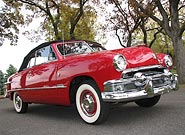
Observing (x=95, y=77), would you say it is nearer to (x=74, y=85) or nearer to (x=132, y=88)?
(x=132, y=88)

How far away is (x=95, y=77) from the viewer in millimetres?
4516

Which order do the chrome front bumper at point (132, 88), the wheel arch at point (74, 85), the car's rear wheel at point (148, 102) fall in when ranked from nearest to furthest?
1. the chrome front bumper at point (132, 88)
2. the wheel arch at point (74, 85)
3. the car's rear wheel at point (148, 102)

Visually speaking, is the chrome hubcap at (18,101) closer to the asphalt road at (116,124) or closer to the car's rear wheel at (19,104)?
the car's rear wheel at (19,104)

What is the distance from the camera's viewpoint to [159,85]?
4.73 m

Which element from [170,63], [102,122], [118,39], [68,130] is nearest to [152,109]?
[170,63]

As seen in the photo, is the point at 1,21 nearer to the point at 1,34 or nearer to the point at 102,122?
the point at 1,34

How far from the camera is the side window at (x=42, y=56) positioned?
580 cm

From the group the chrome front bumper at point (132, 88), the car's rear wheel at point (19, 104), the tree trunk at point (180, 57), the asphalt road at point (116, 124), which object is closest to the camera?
the asphalt road at point (116, 124)

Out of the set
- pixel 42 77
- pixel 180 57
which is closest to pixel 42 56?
pixel 42 77

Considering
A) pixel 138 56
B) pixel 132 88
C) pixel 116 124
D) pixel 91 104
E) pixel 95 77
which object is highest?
pixel 138 56

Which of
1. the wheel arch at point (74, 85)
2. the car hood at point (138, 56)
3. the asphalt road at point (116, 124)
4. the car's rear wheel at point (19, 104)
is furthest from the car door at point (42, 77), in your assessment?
the car hood at point (138, 56)

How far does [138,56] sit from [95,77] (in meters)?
0.86

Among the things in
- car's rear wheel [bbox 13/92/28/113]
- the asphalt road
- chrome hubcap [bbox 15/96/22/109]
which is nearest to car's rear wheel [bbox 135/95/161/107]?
the asphalt road

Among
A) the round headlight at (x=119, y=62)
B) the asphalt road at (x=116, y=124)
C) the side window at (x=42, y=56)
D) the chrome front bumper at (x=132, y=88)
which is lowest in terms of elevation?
the asphalt road at (x=116, y=124)
